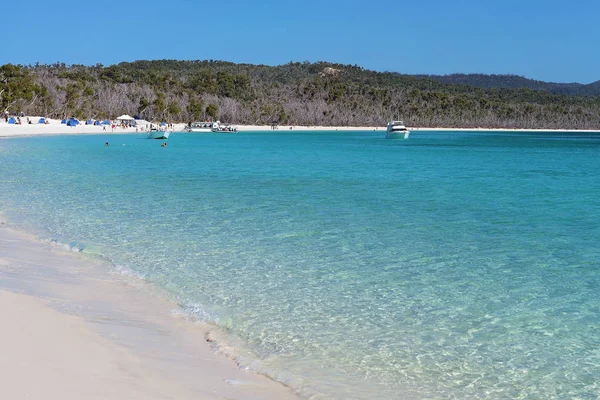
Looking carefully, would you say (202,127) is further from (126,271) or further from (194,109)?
(126,271)

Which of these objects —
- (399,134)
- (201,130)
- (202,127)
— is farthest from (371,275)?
(202,127)

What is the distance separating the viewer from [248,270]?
395 inches

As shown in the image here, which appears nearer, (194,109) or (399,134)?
(399,134)

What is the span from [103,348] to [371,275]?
15.7 ft

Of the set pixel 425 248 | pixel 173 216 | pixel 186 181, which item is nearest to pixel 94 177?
pixel 186 181

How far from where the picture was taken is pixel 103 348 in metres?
5.86

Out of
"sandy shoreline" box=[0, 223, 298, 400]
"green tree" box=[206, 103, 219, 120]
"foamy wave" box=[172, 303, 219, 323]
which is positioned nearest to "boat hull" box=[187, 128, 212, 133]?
"green tree" box=[206, 103, 219, 120]

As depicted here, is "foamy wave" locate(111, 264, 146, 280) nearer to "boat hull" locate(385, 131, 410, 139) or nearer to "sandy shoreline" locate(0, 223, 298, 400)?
"sandy shoreline" locate(0, 223, 298, 400)

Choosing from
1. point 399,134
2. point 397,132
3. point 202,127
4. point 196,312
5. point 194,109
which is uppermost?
point 194,109

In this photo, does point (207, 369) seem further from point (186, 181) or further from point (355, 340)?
point (186, 181)

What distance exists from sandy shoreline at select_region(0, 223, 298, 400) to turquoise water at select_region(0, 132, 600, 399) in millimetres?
426

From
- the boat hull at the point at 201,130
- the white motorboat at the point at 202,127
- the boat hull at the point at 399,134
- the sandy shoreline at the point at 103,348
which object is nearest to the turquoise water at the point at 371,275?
Result: the sandy shoreline at the point at 103,348

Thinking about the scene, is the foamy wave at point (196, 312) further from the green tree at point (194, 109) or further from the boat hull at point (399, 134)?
the green tree at point (194, 109)

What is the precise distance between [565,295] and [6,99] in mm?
102641
